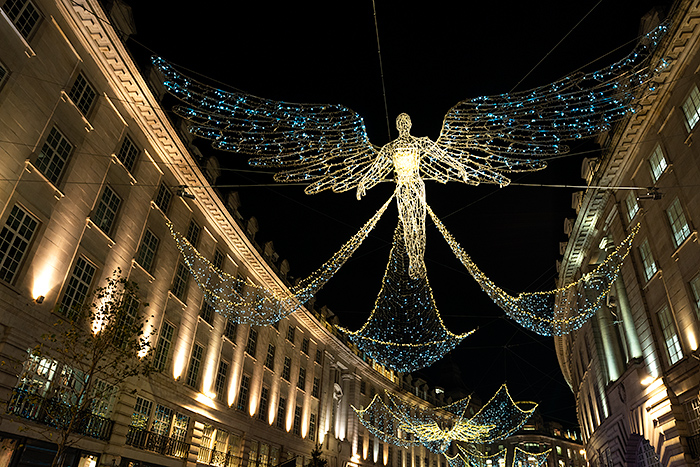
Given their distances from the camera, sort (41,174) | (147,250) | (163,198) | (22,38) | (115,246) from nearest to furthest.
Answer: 1. (22,38)
2. (41,174)
3. (115,246)
4. (147,250)
5. (163,198)

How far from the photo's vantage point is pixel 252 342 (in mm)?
30578

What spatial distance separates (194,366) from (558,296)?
26311 millimetres

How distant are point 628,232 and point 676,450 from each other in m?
9.32

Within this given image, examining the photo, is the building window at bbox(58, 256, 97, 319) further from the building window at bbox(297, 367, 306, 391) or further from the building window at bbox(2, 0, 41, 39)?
the building window at bbox(297, 367, 306, 391)

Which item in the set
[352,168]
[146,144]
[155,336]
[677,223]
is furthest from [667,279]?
[146,144]

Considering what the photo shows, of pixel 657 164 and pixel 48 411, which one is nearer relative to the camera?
pixel 48 411

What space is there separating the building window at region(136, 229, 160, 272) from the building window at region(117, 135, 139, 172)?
309 centimetres

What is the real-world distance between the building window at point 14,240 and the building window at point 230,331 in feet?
45.9

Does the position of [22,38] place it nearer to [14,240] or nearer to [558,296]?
[14,240]

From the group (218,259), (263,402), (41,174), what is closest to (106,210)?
(41,174)

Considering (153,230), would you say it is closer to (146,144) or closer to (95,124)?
(146,144)

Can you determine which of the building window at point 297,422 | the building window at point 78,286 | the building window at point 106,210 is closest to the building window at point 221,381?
the building window at point 297,422

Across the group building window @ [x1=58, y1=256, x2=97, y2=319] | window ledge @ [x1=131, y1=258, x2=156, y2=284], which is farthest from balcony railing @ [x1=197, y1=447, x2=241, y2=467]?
building window @ [x1=58, y1=256, x2=97, y2=319]

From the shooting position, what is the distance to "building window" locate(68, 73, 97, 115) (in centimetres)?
1728
